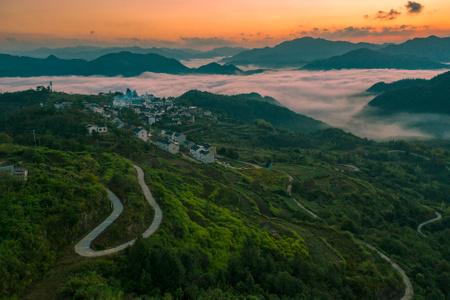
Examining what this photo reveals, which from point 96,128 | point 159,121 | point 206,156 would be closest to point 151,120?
point 159,121

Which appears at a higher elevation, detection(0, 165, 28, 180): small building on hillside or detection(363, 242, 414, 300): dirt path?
detection(0, 165, 28, 180): small building on hillside

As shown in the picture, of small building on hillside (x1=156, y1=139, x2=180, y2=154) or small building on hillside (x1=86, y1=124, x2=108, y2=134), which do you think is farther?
small building on hillside (x1=156, y1=139, x2=180, y2=154)

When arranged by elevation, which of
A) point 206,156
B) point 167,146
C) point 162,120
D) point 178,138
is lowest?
point 206,156

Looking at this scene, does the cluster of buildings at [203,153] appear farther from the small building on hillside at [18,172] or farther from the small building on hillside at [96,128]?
the small building on hillside at [18,172]

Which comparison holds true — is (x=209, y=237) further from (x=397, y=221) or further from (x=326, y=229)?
(x=397, y=221)

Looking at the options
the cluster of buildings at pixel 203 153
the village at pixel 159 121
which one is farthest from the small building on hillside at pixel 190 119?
the cluster of buildings at pixel 203 153

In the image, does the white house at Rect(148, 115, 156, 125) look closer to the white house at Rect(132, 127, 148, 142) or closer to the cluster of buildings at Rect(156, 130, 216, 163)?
the cluster of buildings at Rect(156, 130, 216, 163)

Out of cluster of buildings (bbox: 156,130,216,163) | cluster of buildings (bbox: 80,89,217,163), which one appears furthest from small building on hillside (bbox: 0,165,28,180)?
cluster of buildings (bbox: 156,130,216,163)

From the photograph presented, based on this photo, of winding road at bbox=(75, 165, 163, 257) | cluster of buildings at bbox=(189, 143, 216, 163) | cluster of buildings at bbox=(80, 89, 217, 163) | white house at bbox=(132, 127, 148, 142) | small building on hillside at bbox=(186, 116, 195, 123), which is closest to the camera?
winding road at bbox=(75, 165, 163, 257)

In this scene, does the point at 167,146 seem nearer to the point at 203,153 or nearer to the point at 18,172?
the point at 203,153
